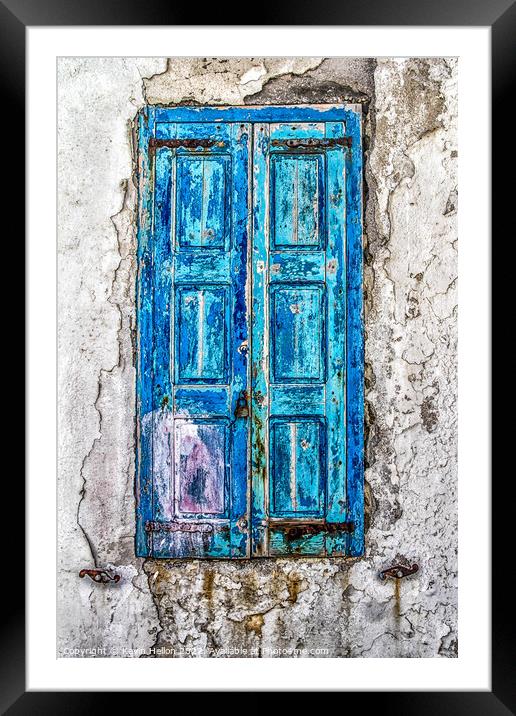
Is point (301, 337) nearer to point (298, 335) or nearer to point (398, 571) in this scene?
point (298, 335)

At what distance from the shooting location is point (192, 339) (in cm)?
218

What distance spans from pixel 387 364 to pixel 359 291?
0.34 meters

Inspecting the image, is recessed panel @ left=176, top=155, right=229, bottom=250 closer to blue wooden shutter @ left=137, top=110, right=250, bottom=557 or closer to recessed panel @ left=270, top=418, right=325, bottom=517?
blue wooden shutter @ left=137, top=110, right=250, bottom=557

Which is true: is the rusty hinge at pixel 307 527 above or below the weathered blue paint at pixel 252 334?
below

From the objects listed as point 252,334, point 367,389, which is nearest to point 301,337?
point 252,334

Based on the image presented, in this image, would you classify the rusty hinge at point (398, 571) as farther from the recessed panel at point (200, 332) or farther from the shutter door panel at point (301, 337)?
the recessed panel at point (200, 332)

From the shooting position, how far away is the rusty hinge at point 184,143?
216 centimetres

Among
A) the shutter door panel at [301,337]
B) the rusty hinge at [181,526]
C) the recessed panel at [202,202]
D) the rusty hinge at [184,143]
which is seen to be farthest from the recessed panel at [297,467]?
the rusty hinge at [184,143]

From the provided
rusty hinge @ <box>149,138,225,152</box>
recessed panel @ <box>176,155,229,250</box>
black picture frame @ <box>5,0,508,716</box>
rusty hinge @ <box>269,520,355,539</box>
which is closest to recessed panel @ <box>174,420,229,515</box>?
rusty hinge @ <box>269,520,355,539</box>

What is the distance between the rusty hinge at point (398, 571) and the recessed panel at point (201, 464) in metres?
0.74

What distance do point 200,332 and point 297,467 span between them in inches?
28.1
